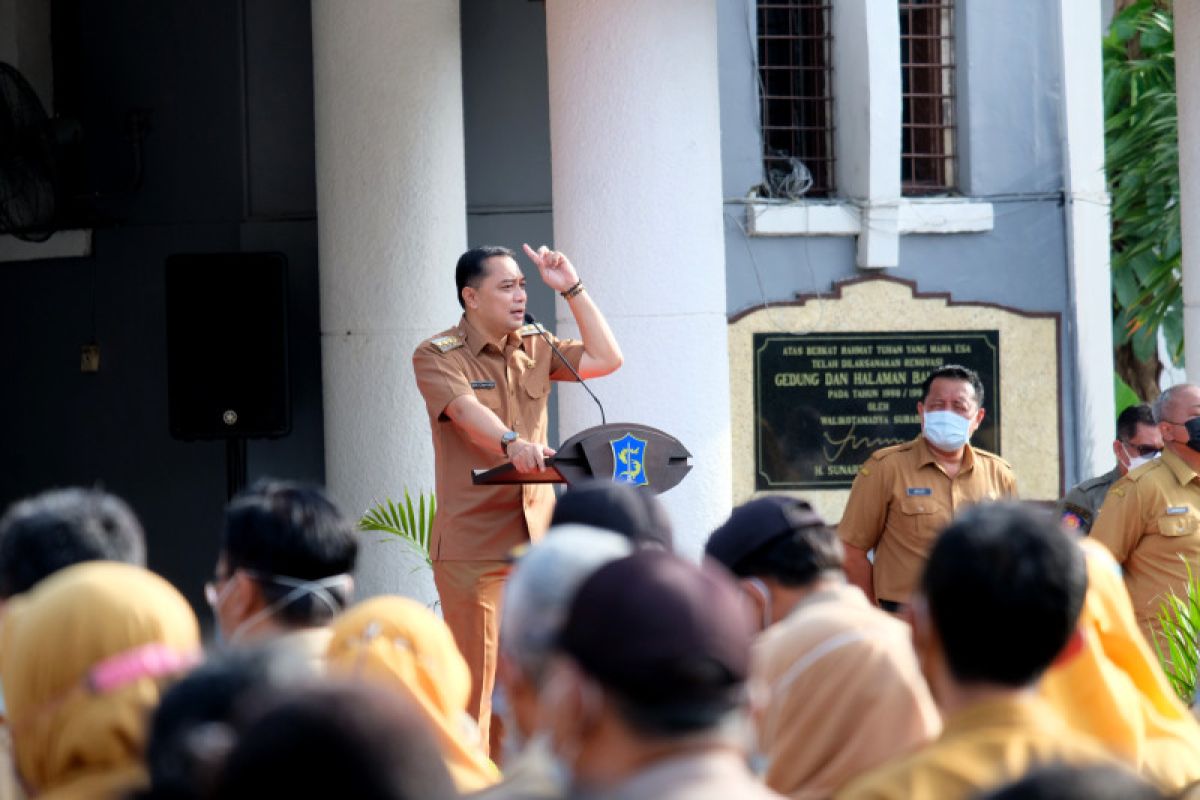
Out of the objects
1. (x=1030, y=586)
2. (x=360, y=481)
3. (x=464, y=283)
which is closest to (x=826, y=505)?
(x=360, y=481)

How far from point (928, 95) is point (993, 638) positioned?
832 cm

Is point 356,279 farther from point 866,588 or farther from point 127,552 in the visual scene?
point 127,552

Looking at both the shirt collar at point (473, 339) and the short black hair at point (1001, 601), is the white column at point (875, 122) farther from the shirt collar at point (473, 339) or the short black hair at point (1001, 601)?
the short black hair at point (1001, 601)

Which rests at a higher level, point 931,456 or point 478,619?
point 931,456

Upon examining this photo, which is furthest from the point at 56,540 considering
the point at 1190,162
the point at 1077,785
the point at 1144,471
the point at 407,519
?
the point at 1190,162

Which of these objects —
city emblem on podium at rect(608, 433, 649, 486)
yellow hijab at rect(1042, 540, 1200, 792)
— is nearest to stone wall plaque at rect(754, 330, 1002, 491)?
city emblem on podium at rect(608, 433, 649, 486)

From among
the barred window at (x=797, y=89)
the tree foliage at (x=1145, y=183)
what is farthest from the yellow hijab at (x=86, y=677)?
the tree foliage at (x=1145, y=183)

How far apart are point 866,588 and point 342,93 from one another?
3.97 m

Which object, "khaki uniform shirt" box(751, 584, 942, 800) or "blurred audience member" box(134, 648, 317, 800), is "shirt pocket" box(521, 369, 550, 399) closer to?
"khaki uniform shirt" box(751, 584, 942, 800)

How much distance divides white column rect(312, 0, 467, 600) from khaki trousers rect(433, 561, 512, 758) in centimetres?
292

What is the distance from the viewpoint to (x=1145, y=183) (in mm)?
11102

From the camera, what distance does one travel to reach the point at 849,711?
3.25 meters

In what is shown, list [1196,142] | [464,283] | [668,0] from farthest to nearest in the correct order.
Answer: [1196,142] < [668,0] < [464,283]

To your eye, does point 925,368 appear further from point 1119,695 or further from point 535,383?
point 1119,695
